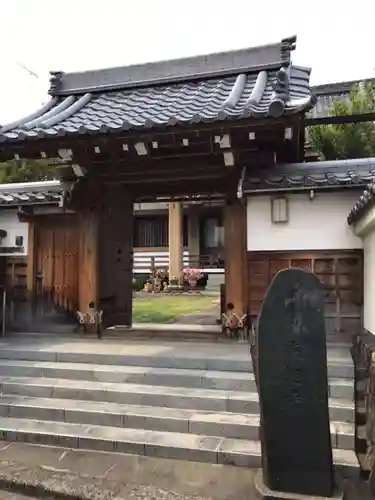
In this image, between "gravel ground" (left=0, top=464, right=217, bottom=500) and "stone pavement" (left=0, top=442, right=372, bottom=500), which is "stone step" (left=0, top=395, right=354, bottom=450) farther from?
"gravel ground" (left=0, top=464, right=217, bottom=500)

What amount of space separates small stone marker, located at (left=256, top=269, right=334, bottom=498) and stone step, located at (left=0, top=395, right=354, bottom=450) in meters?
1.00

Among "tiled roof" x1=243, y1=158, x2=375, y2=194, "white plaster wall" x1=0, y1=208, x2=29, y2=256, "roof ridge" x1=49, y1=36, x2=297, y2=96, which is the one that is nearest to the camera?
"tiled roof" x1=243, y1=158, x2=375, y2=194

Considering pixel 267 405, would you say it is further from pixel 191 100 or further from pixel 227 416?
pixel 191 100

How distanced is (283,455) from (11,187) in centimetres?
780

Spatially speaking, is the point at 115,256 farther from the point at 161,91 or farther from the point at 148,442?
the point at 148,442

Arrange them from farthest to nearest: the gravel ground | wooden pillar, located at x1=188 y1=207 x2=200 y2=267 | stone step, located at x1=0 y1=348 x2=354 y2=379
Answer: wooden pillar, located at x1=188 y1=207 x2=200 y2=267, stone step, located at x1=0 y1=348 x2=354 y2=379, the gravel ground

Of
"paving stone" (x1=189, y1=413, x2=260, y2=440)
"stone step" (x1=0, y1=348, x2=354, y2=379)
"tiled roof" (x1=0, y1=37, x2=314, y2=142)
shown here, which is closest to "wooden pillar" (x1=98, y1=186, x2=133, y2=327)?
"tiled roof" (x1=0, y1=37, x2=314, y2=142)

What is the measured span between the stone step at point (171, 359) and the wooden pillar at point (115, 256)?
1748 millimetres

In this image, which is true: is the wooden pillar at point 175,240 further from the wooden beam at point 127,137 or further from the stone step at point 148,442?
the stone step at point 148,442

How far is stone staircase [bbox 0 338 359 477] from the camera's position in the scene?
446cm

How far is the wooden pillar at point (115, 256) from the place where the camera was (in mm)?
8164

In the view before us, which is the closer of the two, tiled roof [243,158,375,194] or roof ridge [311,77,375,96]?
tiled roof [243,158,375,194]

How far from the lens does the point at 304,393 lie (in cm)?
353

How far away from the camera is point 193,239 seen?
2491cm
